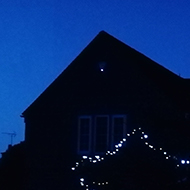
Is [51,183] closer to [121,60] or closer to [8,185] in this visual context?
[121,60]

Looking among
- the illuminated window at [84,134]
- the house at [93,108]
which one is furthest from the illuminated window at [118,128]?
the illuminated window at [84,134]

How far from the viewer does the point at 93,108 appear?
24891mm

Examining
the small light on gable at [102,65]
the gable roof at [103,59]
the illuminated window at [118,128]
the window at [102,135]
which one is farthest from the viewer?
the small light on gable at [102,65]

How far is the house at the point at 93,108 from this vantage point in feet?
78.7

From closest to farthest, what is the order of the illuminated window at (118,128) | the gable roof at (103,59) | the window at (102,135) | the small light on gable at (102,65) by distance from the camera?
the illuminated window at (118,128) → the window at (102,135) → the gable roof at (103,59) → the small light on gable at (102,65)

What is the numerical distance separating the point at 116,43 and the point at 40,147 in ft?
17.0

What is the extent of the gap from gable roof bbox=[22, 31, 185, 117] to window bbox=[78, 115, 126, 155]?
1.75 m

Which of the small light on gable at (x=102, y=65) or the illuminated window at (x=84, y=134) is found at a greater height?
the small light on gable at (x=102, y=65)

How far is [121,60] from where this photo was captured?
24781mm

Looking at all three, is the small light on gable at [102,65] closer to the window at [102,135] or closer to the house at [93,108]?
the house at [93,108]

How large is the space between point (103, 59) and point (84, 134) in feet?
9.71

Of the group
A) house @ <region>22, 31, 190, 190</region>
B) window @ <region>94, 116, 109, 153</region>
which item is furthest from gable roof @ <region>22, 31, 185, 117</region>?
window @ <region>94, 116, 109, 153</region>

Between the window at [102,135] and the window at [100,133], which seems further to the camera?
the window at [102,135]

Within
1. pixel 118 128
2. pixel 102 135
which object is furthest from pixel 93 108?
pixel 118 128
